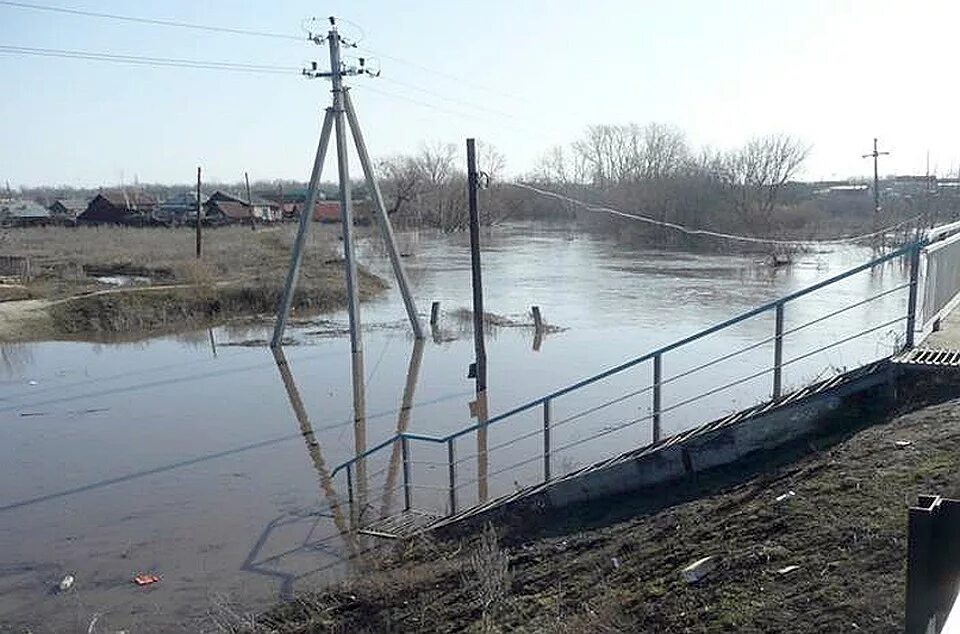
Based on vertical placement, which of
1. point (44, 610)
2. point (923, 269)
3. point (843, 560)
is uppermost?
point (923, 269)

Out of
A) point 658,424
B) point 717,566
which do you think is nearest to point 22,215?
point 658,424

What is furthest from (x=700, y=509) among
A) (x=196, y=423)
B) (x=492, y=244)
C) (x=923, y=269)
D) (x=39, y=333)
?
(x=492, y=244)

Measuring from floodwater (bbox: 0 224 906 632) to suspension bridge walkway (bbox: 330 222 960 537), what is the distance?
106 mm

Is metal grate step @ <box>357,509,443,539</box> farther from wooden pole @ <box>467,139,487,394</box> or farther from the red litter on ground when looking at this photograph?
wooden pole @ <box>467,139,487,394</box>

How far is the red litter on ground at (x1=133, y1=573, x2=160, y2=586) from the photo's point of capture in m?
9.30

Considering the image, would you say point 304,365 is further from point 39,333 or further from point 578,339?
point 39,333

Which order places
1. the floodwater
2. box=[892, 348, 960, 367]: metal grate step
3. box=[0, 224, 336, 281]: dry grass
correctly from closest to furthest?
box=[892, 348, 960, 367]: metal grate step → the floodwater → box=[0, 224, 336, 281]: dry grass

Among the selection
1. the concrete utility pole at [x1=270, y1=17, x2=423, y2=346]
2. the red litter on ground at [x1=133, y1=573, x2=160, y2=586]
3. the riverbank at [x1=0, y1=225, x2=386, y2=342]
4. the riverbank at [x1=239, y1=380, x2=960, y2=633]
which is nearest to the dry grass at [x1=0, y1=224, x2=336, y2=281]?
the riverbank at [x1=0, y1=225, x2=386, y2=342]

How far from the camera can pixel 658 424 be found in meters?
8.05

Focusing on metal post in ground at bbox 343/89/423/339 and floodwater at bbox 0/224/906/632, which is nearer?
floodwater at bbox 0/224/906/632

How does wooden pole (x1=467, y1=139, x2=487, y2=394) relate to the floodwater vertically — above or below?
above

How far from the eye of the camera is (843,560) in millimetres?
4441

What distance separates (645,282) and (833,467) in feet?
105

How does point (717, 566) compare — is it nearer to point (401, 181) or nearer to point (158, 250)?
point (158, 250)
